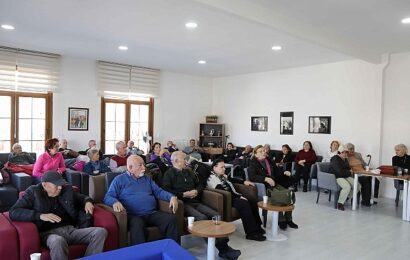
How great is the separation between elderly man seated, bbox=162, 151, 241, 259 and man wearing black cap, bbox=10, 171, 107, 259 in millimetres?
1107

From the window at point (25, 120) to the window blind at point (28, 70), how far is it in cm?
24

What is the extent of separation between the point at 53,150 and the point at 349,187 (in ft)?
16.6

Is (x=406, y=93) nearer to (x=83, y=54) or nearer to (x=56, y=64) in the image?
(x=83, y=54)

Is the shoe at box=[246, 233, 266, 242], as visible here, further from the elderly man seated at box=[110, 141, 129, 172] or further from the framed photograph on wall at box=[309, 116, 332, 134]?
the framed photograph on wall at box=[309, 116, 332, 134]

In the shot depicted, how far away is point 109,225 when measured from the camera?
3.06 meters

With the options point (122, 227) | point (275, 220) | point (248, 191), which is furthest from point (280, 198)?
point (122, 227)

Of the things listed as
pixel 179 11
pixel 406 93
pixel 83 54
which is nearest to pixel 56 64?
pixel 83 54

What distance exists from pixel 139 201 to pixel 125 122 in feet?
19.5

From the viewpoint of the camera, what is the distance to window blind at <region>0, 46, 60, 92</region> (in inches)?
279

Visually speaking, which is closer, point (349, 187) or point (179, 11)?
point (179, 11)

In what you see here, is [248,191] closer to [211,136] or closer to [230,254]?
[230,254]

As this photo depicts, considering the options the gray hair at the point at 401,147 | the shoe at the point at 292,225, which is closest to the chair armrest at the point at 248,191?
the shoe at the point at 292,225

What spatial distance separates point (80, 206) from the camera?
10.6ft

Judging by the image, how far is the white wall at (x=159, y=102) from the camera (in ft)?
26.1
